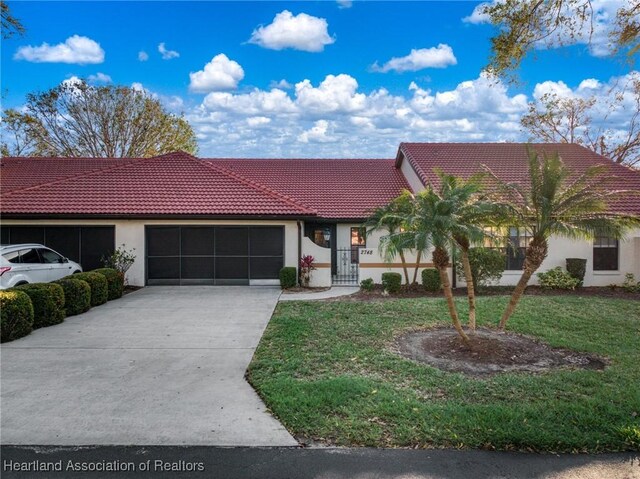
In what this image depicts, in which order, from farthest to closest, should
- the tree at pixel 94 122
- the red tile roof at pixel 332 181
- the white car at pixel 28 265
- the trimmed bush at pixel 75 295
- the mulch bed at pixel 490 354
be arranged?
the tree at pixel 94 122
the red tile roof at pixel 332 181
the white car at pixel 28 265
the trimmed bush at pixel 75 295
the mulch bed at pixel 490 354

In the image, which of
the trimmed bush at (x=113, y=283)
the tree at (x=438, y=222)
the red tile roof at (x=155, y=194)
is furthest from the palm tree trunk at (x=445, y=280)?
the trimmed bush at (x=113, y=283)

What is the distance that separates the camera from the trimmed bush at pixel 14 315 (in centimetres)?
895

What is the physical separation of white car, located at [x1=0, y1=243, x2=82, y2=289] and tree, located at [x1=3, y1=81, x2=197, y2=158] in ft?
66.3

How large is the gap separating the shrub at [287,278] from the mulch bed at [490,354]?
23.9 ft

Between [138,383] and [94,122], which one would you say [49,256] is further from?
[94,122]

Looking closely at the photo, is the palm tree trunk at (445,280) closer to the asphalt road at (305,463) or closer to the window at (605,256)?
the asphalt road at (305,463)

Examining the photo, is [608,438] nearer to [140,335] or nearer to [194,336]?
[194,336]

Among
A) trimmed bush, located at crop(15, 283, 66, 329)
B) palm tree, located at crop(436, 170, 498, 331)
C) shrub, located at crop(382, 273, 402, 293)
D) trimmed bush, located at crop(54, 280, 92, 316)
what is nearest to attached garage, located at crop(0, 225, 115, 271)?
trimmed bush, located at crop(54, 280, 92, 316)

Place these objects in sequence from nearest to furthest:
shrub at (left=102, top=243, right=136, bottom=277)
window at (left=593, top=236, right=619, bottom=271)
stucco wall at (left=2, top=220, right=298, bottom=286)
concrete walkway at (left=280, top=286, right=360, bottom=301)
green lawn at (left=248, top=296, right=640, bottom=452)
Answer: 1. green lawn at (left=248, top=296, right=640, bottom=452)
2. concrete walkway at (left=280, top=286, right=360, bottom=301)
3. shrub at (left=102, top=243, right=136, bottom=277)
4. stucco wall at (left=2, top=220, right=298, bottom=286)
5. window at (left=593, top=236, right=619, bottom=271)

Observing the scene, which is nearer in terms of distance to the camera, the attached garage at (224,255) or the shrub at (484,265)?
the shrub at (484,265)

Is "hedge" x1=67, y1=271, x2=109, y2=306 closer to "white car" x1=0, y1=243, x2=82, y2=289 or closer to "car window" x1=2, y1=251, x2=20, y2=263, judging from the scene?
"white car" x1=0, y1=243, x2=82, y2=289

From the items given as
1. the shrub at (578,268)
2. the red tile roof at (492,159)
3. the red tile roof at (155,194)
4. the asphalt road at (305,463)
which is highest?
the red tile roof at (492,159)

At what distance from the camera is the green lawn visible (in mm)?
4773

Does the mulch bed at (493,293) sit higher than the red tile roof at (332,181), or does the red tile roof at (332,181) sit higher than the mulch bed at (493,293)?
the red tile roof at (332,181)
